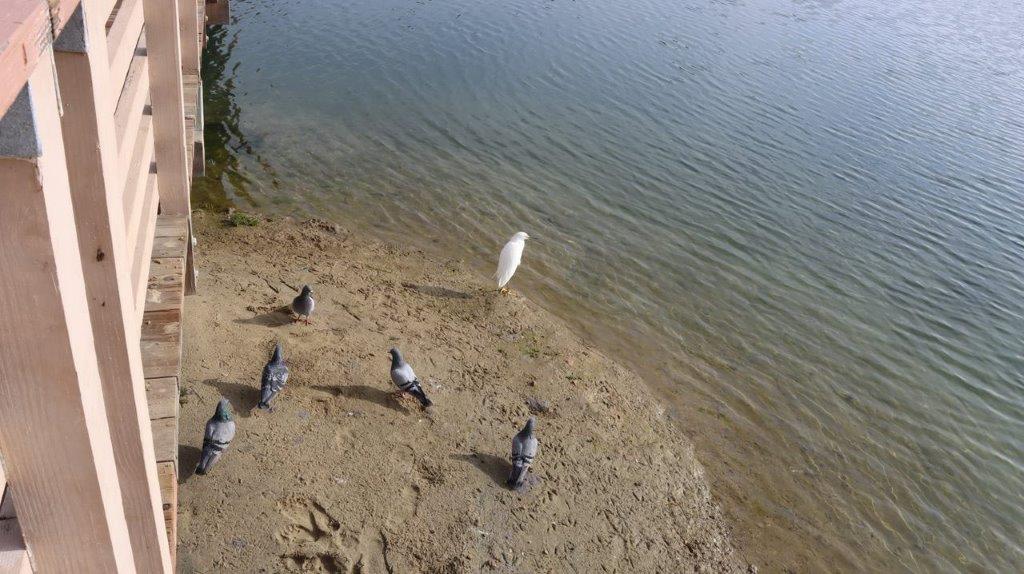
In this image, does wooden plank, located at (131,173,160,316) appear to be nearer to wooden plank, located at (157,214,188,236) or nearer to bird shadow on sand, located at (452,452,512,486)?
wooden plank, located at (157,214,188,236)

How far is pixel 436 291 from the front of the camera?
8.97 meters

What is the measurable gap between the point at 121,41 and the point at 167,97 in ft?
4.25

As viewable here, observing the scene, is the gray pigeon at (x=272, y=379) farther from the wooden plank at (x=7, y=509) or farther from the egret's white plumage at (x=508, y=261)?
the wooden plank at (x=7, y=509)

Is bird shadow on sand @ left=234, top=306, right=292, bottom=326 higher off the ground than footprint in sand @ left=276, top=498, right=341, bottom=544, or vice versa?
footprint in sand @ left=276, top=498, right=341, bottom=544

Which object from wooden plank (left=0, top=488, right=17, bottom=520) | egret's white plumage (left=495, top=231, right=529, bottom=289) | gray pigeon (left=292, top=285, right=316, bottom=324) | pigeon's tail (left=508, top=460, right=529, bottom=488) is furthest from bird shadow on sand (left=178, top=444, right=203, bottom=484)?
egret's white plumage (left=495, top=231, right=529, bottom=289)

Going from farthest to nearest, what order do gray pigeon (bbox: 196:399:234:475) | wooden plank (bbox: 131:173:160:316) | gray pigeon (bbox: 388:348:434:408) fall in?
gray pigeon (bbox: 388:348:434:408) < gray pigeon (bbox: 196:399:234:475) < wooden plank (bbox: 131:173:160:316)

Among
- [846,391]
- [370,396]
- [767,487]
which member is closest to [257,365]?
[370,396]

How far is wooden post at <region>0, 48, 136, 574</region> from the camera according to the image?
1385 mm

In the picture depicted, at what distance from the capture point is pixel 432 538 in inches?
219

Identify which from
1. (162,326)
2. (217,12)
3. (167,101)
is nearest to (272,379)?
(162,326)

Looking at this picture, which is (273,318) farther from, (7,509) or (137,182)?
(7,509)

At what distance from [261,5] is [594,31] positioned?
7964 mm

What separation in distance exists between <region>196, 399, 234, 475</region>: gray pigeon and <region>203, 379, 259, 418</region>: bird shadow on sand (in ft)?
1.96

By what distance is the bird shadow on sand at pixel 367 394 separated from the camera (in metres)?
6.68
